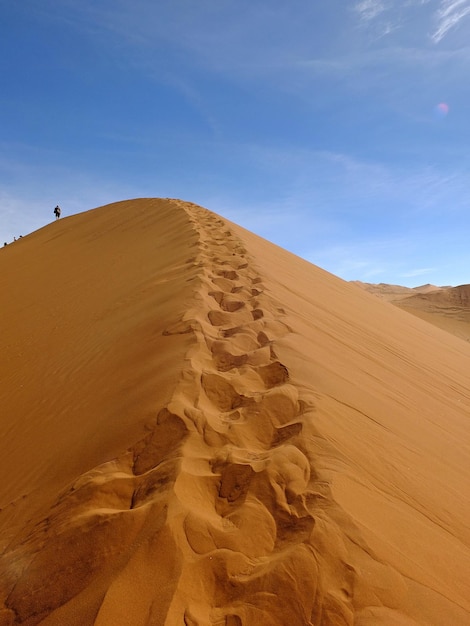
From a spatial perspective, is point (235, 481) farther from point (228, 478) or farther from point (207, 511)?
point (207, 511)

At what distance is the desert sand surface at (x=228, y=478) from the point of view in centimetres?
150

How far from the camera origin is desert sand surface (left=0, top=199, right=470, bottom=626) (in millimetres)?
1496

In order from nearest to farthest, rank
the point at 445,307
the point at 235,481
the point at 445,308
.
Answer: the point at 235,481
the point at 445,308
the point at 445,307

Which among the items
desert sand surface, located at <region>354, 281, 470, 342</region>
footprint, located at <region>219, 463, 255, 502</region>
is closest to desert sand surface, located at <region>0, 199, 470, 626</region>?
footprint, located at <region>219, 463, 255, 502</region>

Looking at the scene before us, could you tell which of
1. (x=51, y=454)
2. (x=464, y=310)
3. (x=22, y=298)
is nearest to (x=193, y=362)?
(x=51, y=454)

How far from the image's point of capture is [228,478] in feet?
6.36

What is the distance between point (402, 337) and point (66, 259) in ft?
25.9

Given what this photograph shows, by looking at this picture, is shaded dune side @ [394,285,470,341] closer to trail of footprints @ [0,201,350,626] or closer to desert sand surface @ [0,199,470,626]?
desert sand surface @ [0,199,470,626]

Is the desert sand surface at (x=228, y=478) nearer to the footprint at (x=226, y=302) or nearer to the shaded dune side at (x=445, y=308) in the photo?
the footprint at (x=226, y=302)

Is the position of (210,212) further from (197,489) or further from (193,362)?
(197,489)

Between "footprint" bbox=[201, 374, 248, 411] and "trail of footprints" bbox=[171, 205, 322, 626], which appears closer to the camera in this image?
"trail of footprints" bbox=[171, 205, 322, 626]

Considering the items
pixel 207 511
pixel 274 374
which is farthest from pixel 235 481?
pixel 274 374

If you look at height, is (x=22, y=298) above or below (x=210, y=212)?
below

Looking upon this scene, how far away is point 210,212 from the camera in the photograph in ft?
40.7
